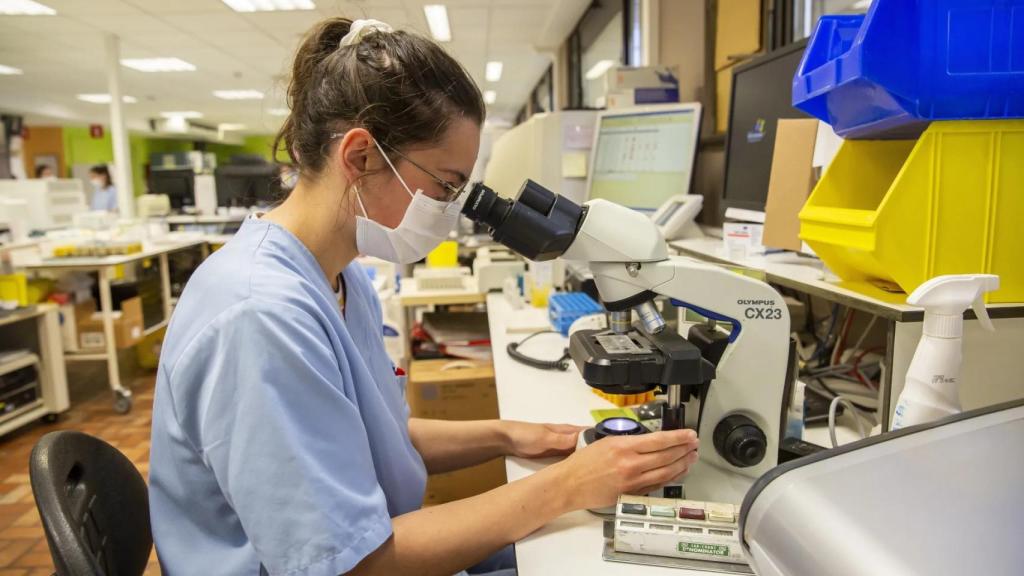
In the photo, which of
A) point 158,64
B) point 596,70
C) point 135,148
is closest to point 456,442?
point 596,70

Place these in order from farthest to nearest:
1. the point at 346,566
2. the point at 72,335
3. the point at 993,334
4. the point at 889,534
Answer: the point at 72,335 < the point at 993,334 < the point at 346,566 < the point at 889,534

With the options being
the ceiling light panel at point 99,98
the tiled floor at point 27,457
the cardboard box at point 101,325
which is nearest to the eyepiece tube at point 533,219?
the tiled floor at point 27,457

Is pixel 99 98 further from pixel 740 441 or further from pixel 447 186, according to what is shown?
pixel 740 441

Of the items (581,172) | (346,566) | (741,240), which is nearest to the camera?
(346,566)

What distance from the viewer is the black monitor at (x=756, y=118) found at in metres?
1.52

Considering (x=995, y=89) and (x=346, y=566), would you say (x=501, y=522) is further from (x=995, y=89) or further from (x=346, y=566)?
(x=995, y=89)

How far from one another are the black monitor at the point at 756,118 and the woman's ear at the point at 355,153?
3.49 ft

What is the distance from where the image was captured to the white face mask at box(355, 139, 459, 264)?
3.02 ft

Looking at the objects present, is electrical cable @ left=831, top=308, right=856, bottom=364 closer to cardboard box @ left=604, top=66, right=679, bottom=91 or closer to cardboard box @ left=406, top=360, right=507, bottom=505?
cardboard box @ left=406, top=360, right=507, bottom=505

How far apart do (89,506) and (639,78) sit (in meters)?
2.36

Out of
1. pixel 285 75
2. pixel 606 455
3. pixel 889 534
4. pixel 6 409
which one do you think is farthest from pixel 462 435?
pixel 6 409

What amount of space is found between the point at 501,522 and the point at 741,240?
996mm

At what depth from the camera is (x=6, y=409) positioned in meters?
3.06

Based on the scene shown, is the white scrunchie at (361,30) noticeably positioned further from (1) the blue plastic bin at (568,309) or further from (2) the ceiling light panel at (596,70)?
Answer: (2) the ceiling light panel at (596,70)
